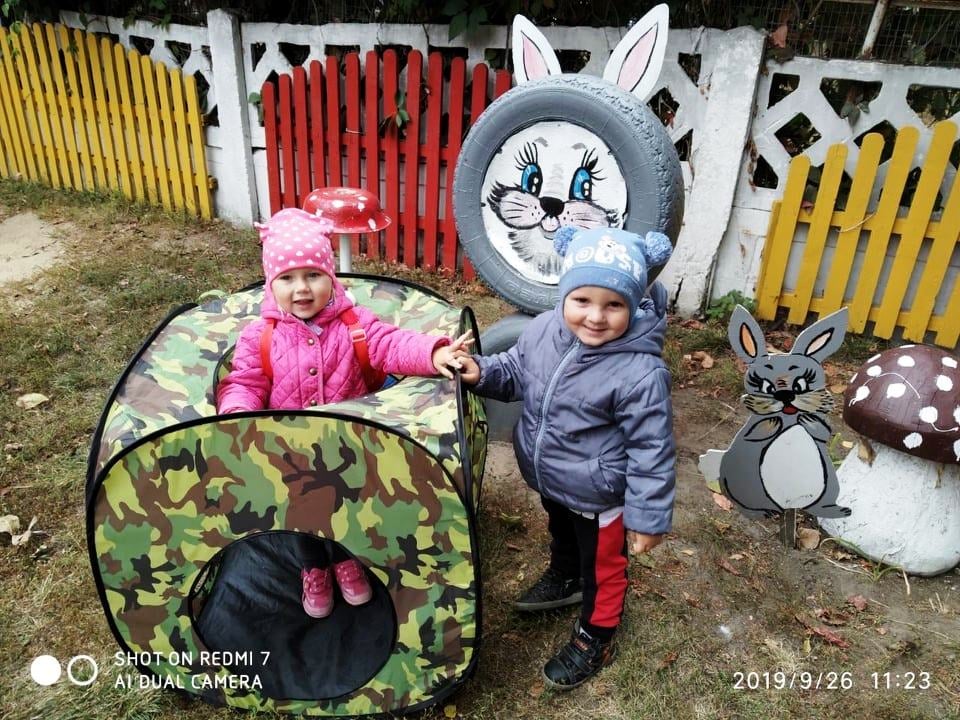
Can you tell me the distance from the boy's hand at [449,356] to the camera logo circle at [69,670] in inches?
53.2

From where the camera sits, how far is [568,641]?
7.23ft

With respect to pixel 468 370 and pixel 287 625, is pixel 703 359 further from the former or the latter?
pixel 287 625

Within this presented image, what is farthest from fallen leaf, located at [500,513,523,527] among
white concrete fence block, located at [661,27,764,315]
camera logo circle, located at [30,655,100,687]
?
white concrete fence block, located at [661,27,764,315]

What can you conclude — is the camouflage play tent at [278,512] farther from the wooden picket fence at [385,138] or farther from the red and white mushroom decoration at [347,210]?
the wooden picket fence at [385,138]

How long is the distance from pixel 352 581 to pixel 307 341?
2.68ft

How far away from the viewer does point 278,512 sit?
5.63ft

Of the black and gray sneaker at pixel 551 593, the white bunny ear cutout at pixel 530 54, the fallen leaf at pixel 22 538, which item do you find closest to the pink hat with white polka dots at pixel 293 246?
the white bunny ear cutout at pixel 530 54

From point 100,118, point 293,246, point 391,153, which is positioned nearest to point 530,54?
point 293,246

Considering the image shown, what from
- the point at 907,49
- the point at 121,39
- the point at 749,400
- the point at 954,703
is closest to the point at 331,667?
the point at 749,400

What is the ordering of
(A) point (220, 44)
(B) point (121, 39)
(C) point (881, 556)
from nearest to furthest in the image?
(C) point (881, 556) → (A) point (220, 44) → (B) point (121, 39)

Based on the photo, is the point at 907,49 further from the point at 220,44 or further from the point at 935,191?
the point at 220,44

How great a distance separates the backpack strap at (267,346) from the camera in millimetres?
2035

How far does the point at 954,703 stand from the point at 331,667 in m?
1.80

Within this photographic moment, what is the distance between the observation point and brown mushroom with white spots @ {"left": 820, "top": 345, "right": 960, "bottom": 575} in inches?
90.1
